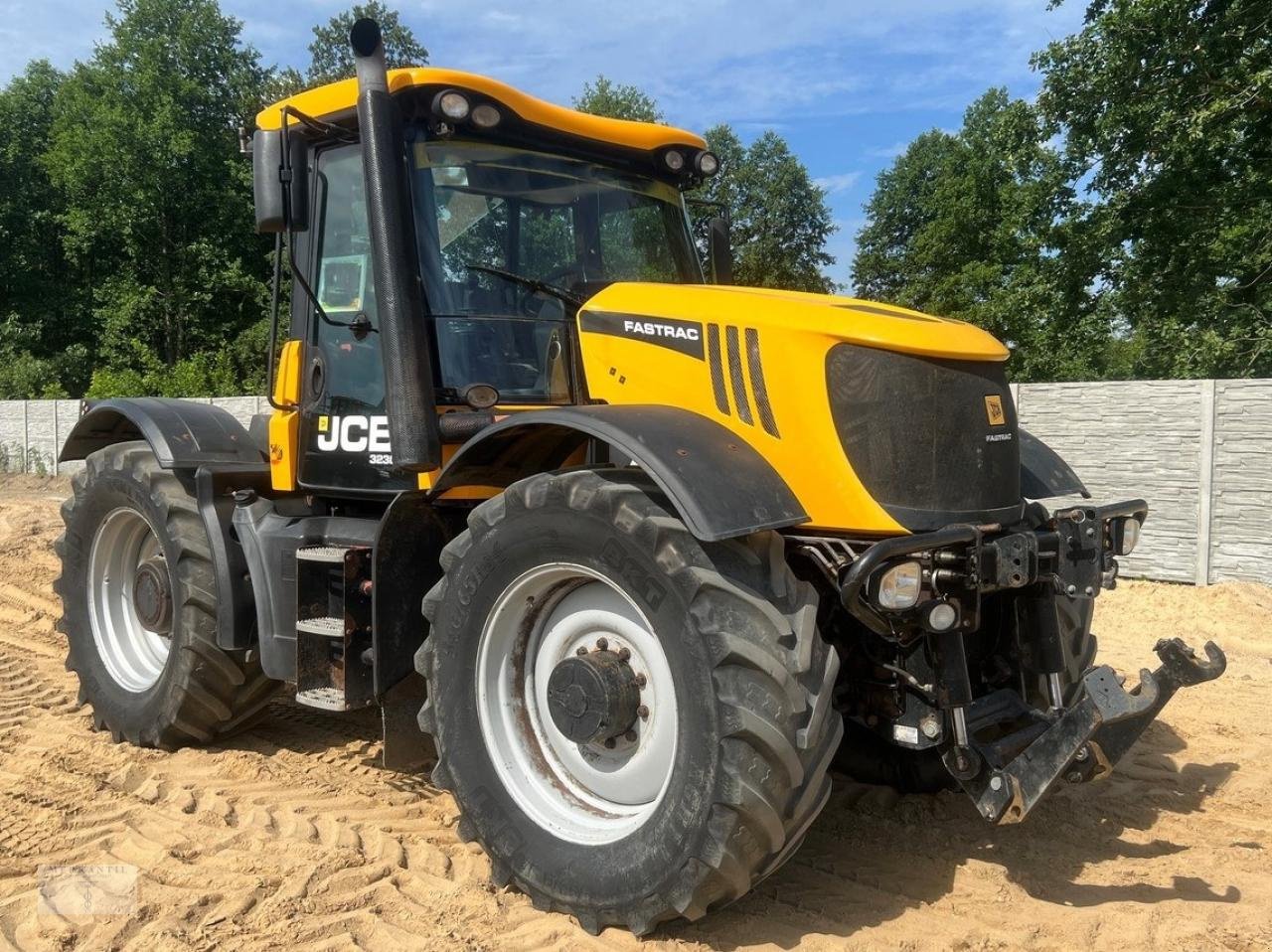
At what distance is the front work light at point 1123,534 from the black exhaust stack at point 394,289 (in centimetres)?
241

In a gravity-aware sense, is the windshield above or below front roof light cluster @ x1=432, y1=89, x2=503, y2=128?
below

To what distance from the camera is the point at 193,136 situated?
3259 cm

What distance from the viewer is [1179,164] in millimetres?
15023

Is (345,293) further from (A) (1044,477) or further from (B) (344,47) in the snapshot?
(B) (344,47)

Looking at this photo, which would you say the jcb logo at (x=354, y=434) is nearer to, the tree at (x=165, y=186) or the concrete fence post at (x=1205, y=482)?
the concrete fence post at (x=1205, y=482)

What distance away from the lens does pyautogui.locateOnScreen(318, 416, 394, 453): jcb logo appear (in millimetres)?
4363

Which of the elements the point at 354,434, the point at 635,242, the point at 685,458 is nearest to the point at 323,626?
the point at 354,434

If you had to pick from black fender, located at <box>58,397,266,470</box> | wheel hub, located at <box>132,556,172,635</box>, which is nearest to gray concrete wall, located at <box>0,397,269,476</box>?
black fender, located at <box>58,397,266,470</box>

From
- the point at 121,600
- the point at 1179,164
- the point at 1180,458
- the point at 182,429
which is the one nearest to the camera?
the point at 182,429

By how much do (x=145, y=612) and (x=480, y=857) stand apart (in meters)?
2.35

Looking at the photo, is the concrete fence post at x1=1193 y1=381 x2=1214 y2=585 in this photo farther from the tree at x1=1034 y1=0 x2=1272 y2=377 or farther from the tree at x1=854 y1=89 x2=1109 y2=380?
the tree at x1=854 y1=89 x2=1109 y2=380

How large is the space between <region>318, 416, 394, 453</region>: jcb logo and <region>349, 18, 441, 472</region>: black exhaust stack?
1.15 feet

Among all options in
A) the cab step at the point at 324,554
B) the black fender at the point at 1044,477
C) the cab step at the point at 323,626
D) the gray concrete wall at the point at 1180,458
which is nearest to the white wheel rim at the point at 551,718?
the cab step at the point at 323,626

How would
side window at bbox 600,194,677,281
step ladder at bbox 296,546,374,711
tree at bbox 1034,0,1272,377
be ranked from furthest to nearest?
1. tree at bbox 1034,0,1272,377
2. side window at bbox 600,194,677,281
3. step ladder at bbox 296,546,374,711
